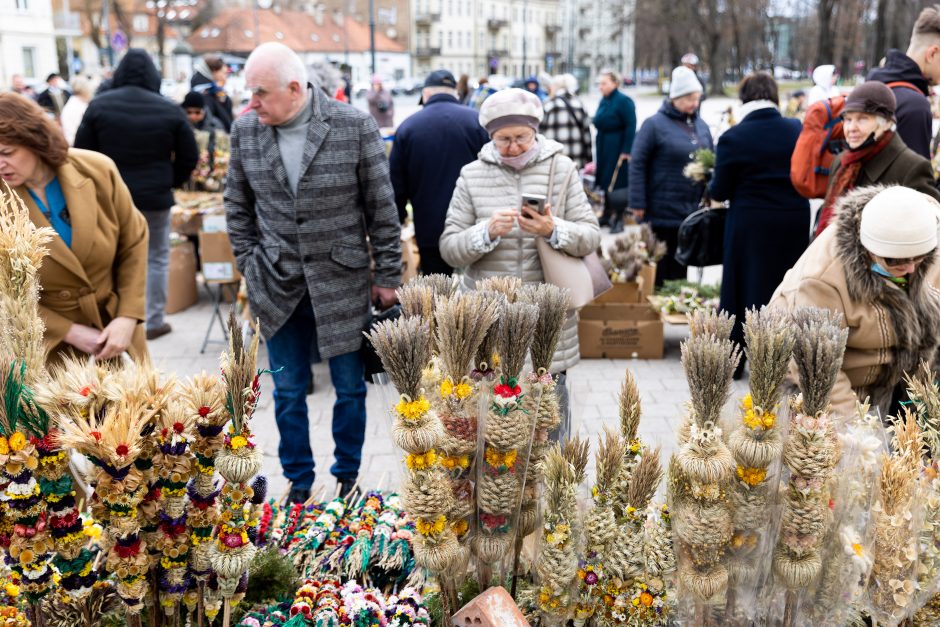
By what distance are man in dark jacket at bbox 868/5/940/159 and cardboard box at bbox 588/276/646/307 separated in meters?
2.01

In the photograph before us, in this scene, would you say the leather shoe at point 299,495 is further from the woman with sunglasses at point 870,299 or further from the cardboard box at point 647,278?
the cardboard box at point 647,278

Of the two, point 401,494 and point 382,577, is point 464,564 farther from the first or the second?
point 382,577

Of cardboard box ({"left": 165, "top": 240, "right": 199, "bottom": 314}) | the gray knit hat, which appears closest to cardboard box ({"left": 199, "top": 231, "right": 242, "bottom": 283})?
cardboard box ({"left": 165, "top": 240, "right": 199, "bottom": 314})

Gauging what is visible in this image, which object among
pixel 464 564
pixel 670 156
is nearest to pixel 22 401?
pixel 464 564

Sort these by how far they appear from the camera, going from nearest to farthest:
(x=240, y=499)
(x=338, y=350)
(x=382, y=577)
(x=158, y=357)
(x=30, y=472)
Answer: (x=30, y=472) < (x=240, y=499) < (x=382, y=577) < (x=338, y=350) < (x=158, y=357)

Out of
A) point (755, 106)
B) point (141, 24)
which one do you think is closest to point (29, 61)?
point (141, 24)

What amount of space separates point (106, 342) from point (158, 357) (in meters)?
3.14

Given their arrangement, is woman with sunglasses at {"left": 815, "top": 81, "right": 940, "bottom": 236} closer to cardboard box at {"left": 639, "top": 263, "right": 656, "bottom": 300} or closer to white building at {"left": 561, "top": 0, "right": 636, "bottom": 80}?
cardboard box at {"left": 639, "top": 263, "right": 656, "bottom": 300}

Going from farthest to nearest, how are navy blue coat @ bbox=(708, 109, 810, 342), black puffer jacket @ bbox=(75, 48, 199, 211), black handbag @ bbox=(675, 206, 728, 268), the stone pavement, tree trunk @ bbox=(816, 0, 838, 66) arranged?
tree trunk @ bbox=(816, 0, 838, 66)
black puffer jacket @ bbox=(75, 48, 199, 211)
black handbag @ bbox=(675, 206, 728, 268)
navy blue coat @ bbox=(708, 109, 810, 342)
the stone pavement

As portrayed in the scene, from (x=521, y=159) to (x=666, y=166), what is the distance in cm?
328

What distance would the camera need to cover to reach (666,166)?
615 centimetres

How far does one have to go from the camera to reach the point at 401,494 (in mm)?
1672

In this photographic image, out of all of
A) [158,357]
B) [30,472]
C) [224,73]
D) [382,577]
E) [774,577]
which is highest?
[224,73]

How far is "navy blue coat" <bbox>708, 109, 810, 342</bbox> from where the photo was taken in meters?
A: 4.68
